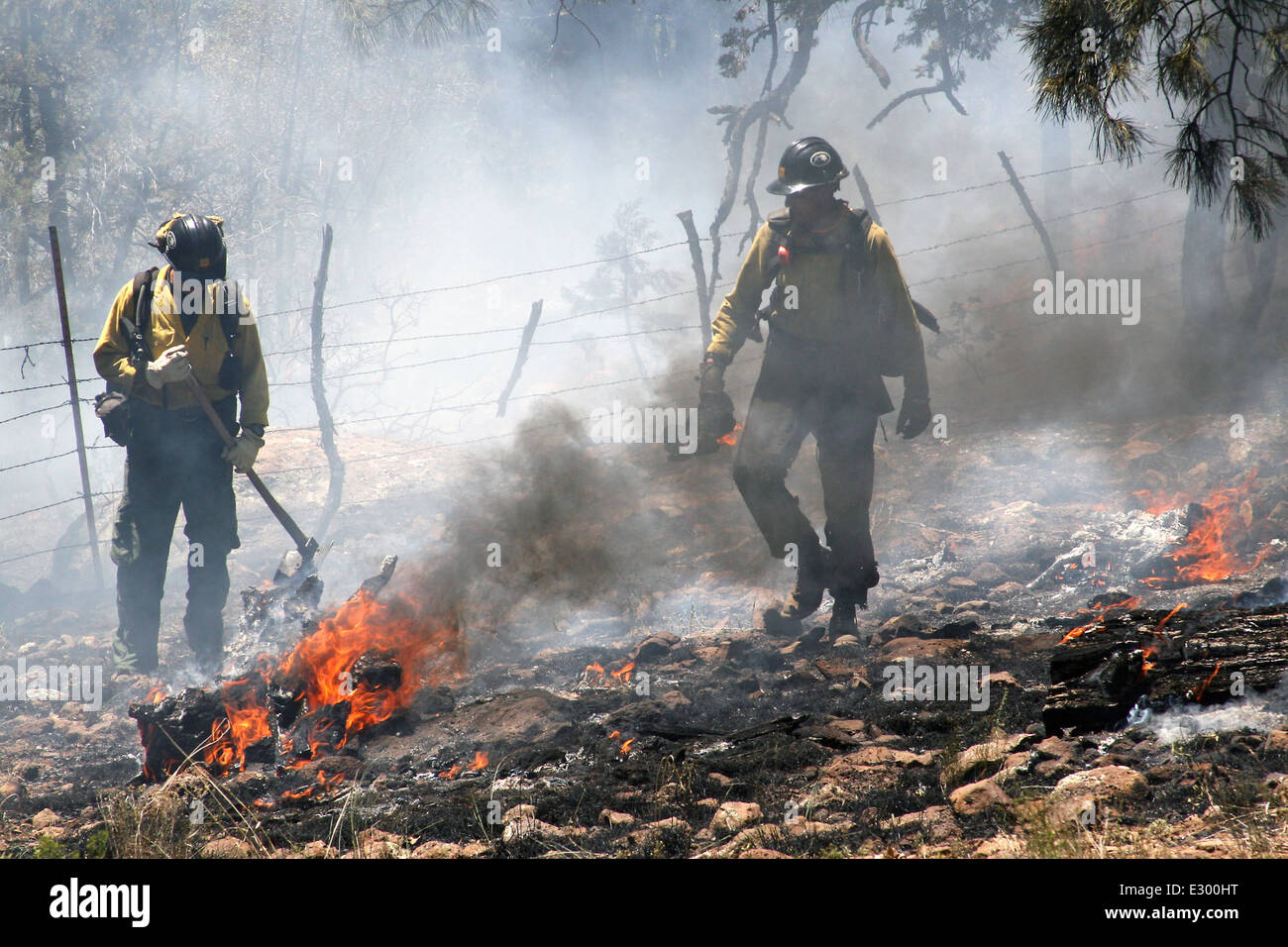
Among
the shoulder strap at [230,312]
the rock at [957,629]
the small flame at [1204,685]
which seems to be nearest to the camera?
the small flame at [1204,685]

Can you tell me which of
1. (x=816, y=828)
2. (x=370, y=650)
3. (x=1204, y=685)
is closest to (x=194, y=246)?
(x=370, y=650)

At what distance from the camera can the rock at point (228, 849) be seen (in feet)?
8.39

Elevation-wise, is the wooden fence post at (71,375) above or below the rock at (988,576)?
above

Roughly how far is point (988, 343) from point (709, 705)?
30.7ft

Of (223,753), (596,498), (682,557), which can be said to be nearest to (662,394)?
(596,498)

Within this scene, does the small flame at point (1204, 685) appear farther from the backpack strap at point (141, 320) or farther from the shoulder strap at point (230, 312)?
the backpack strap at point (141, 320)

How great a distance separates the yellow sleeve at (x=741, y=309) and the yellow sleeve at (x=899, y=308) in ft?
2.07

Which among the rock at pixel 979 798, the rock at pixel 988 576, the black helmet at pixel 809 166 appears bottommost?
the rock at pixel 979 798

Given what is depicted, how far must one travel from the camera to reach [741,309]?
17.4ft

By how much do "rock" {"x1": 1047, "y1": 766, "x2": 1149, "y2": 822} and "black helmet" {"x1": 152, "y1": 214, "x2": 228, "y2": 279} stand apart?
4.93 metres

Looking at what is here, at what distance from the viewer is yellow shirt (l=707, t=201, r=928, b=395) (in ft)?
16.4

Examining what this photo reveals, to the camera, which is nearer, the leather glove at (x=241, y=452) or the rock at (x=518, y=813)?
the rock at (x=518, y=813)

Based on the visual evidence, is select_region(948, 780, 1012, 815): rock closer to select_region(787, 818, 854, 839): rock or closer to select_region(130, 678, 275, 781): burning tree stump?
select_region(787, 818, 854, 839): rock

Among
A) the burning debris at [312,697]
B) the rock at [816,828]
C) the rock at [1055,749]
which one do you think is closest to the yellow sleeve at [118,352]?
the burning debris at [312,697]
